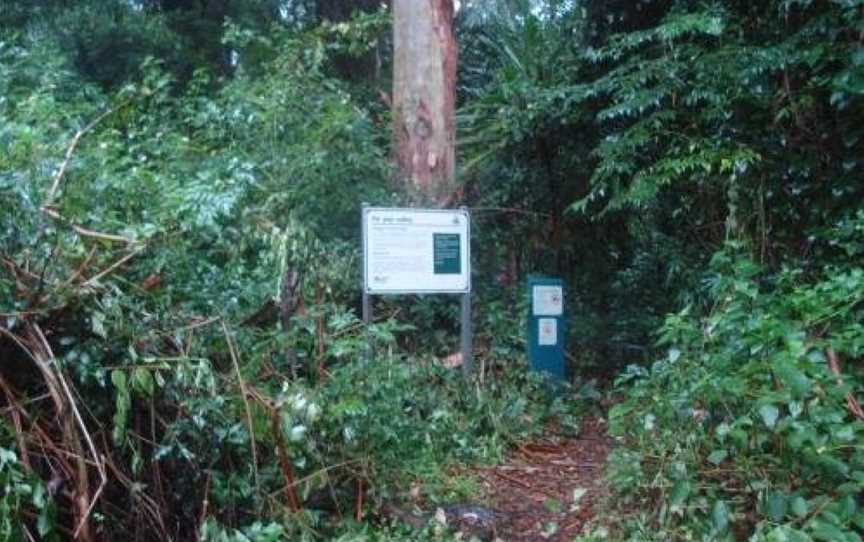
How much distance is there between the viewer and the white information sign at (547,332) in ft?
27.8

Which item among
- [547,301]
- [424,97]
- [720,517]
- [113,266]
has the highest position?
[424,97]

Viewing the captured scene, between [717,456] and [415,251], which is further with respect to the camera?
[415,251]

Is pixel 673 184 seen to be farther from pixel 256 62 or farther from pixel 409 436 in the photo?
pixel 256 62

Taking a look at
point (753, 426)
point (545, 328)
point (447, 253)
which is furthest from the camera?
point (545, 328)

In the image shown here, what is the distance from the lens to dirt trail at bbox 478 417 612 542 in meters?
5.46

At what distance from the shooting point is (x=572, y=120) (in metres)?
9.69

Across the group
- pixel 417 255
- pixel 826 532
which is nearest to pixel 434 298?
pixel 417 255

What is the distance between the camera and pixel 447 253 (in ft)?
25.4

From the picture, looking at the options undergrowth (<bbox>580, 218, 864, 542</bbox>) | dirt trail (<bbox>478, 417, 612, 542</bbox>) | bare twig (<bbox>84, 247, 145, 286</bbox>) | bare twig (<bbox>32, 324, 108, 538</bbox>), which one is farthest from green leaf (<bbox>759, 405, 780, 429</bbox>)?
bare twig (<bbox>84, 247, 145, 286</bbox>)

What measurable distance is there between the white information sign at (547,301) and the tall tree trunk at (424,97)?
1309 millimetres

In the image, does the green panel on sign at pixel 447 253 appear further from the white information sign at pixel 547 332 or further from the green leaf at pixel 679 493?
the green leaf at pixel 679 493

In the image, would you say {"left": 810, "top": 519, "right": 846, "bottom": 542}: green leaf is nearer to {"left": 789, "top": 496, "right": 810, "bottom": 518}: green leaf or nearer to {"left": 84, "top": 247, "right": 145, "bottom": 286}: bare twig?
{"left": 789, "top": 496, "right": 810, "bottom": 518}: green leaf

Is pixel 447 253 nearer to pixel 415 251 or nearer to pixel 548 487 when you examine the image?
pixel 415 251

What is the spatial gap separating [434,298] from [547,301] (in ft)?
3.45
